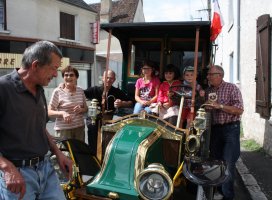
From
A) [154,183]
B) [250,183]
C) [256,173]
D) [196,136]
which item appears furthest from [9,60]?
[154,183]

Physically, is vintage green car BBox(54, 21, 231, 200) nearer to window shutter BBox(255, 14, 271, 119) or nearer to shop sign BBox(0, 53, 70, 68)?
window shutter BBox(255, 14, 271, 119)

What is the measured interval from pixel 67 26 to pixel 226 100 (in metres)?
16.3

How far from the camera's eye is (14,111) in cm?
242

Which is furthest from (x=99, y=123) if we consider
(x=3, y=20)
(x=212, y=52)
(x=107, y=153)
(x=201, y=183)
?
(x=3, y=20)

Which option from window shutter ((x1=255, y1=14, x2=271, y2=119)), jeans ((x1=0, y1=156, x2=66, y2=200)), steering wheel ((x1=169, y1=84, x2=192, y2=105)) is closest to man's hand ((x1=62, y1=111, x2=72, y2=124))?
steering wheel ((x1=169, y1=84, x2=192, y2=105))

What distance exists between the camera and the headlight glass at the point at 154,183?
10.9 feet

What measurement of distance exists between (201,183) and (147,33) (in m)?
3.29

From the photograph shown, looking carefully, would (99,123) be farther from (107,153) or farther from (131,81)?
(131,81)

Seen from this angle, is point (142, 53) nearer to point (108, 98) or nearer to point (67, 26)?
point (108, 98)

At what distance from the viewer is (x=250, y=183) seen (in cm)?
530

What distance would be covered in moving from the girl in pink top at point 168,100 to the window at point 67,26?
15108 mm

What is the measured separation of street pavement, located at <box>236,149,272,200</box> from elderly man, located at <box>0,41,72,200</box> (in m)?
3.31

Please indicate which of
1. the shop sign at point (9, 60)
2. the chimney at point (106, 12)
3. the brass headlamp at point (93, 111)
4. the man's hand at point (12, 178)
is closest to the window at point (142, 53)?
the brass headlamp at point (93, 111)

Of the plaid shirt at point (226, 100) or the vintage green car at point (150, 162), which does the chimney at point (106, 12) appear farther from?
the plaid shirt at point (226, 100)
